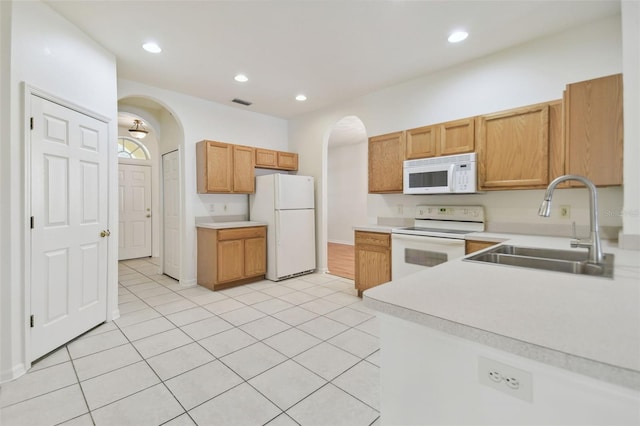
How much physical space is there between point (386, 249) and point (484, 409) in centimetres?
261

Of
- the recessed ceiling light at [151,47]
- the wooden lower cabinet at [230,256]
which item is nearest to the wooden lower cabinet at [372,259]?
the wooden lower cabinet at [230,256]

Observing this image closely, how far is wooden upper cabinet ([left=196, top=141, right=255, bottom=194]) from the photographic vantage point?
13.6ft

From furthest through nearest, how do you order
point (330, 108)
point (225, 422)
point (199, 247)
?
point (330, 108), point (199, 247), point (225, 422)

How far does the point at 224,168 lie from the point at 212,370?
9.48 ft

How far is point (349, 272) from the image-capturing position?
4914 millimetres

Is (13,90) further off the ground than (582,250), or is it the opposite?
(13,90)

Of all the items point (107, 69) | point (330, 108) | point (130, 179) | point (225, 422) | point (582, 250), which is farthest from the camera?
point (130, 179)

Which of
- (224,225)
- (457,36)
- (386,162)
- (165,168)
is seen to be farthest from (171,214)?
(457,36)

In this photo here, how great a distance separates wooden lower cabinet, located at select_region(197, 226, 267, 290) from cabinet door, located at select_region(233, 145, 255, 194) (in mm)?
662

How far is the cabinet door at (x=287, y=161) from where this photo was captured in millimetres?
5043

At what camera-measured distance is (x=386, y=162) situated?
3.63 metres

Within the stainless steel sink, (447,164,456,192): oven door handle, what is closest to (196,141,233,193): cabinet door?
(447,164,456,192): oven door handle

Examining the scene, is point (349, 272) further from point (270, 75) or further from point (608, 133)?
point (608, 133)

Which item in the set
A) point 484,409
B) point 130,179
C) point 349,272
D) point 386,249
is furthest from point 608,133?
point 130,179
